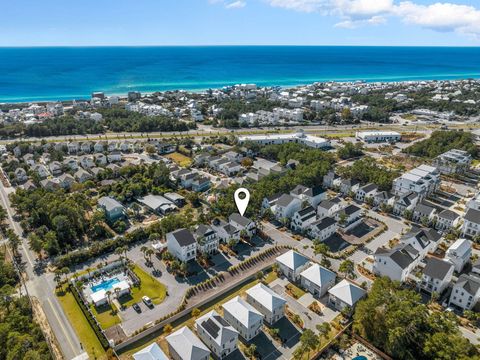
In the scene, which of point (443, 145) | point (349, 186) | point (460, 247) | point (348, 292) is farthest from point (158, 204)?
point (443, 145)

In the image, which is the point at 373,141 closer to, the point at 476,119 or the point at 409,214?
the point at 409,214

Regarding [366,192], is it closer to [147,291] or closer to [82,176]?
[147,291]

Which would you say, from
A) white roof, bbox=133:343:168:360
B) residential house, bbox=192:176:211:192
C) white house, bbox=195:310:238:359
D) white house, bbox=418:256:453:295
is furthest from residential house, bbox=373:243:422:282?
residential house, bbox=192:176:211:192

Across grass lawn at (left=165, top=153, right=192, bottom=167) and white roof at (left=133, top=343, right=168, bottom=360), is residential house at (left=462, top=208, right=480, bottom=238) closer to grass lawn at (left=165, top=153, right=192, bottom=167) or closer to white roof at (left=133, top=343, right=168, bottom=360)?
white roof at (left=133, top=343, right=168, bottom=360)

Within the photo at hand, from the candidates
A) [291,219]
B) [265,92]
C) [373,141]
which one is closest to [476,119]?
[373,141]

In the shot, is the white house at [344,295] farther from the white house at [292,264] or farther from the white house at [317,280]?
the white house at [292,264]

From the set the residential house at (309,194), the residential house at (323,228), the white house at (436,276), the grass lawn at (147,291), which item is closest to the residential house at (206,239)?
the grass lawn at (147,291)
